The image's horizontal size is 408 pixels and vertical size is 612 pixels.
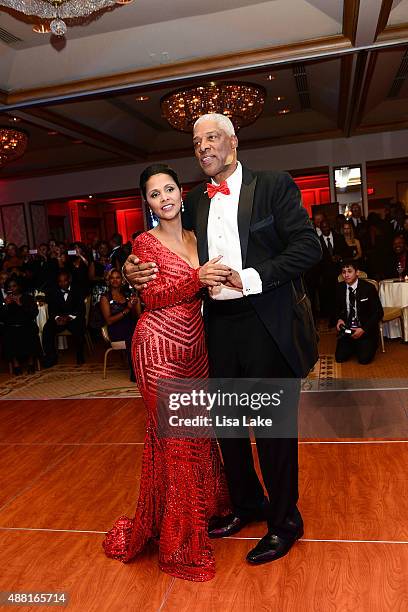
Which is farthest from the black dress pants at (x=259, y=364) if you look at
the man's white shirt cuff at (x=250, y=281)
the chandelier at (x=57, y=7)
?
the chandelier at (x=57, y=7)

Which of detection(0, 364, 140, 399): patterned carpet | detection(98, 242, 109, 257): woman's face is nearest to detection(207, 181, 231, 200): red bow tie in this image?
detection(0, 364, 140, 399): patterned carpet

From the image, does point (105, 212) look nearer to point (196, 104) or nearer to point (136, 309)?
point (196, 104)

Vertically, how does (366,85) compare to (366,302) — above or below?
above

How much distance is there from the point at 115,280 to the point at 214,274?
171 inches

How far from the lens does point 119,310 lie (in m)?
6.08

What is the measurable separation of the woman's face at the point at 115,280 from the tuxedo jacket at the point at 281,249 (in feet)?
13.4

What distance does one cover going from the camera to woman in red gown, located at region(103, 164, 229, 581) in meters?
2.17

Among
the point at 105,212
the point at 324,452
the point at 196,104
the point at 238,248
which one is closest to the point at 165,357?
the point at 238,248

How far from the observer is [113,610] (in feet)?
6.67

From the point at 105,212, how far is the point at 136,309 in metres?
12.3

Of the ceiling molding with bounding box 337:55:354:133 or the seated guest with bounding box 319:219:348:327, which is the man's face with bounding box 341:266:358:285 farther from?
the seated guest with bounding box 319:219:348:327

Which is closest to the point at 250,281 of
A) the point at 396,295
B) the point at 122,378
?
the point at 122,378

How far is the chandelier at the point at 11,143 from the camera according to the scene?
859 cm

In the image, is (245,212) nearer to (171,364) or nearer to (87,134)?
(171,364)
